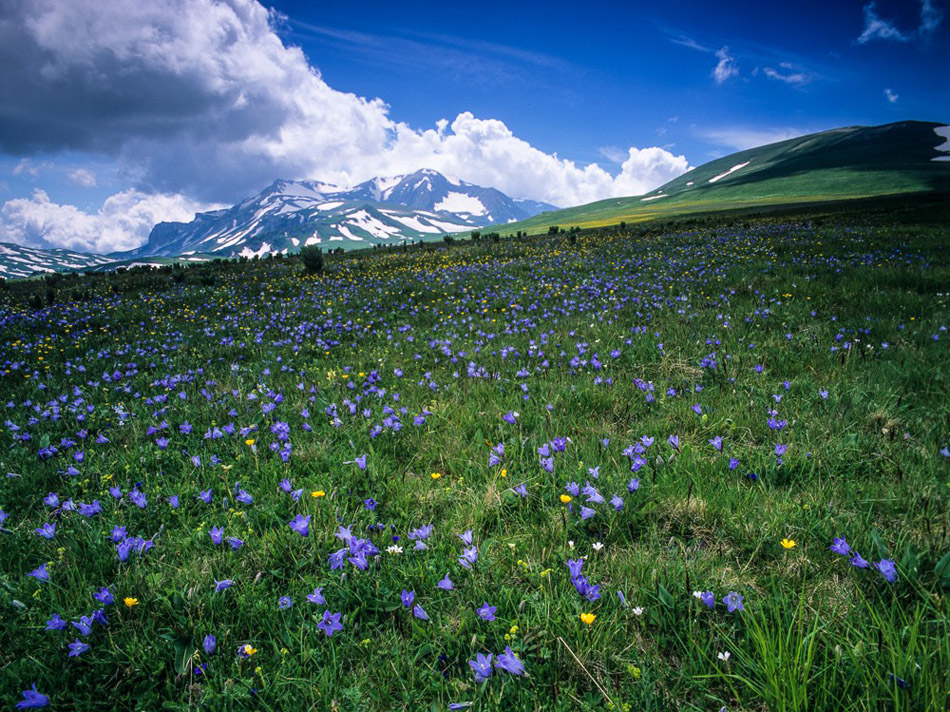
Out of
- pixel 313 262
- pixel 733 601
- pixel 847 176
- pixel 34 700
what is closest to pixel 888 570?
pixel 733 601

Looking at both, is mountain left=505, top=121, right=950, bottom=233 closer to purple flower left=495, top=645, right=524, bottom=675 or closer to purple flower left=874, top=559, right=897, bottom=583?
purple flower left=874, top=559, right=897, bottom=583

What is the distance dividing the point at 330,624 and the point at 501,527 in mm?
1164

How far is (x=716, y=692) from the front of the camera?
1711 millimetres

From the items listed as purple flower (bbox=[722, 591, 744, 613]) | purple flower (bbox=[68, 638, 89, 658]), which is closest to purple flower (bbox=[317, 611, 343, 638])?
purple flower (bbox=[68, 638, 89, 658])

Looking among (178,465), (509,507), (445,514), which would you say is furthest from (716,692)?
(178,465)

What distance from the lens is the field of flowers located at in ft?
5.86

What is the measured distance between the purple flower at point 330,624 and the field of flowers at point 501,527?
0.05 ft

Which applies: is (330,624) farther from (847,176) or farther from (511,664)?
(847,176)

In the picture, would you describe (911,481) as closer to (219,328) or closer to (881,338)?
(881,338)

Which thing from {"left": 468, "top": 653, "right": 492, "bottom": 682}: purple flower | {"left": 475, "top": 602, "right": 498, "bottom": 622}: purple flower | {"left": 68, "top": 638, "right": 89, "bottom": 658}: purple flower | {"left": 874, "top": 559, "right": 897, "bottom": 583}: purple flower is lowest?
{"left": 468, "top": 653, "right": 492, "bottom": 682}: purple flower

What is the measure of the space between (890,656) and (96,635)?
348cm

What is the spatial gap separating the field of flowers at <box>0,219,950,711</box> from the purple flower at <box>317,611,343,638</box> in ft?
0.05

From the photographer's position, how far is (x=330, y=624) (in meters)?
1.93

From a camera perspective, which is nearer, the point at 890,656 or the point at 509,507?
the point at 890,656
